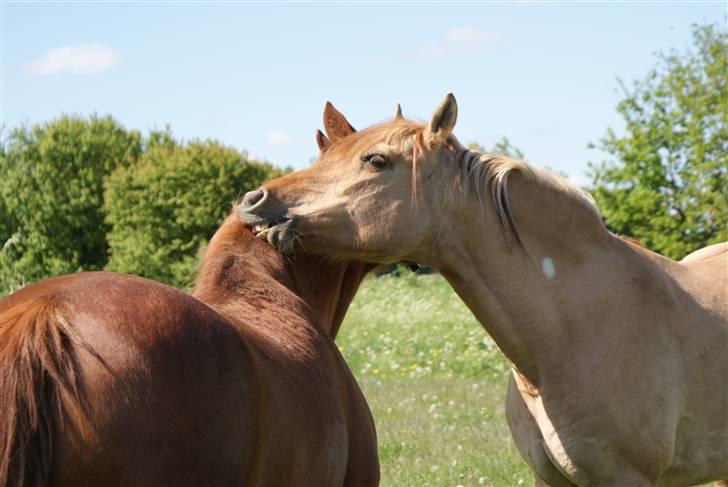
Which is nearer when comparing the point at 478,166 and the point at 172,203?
the point at 478,166

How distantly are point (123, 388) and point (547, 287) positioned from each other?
Result: 2.28m

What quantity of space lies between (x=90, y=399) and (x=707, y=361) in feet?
9.87

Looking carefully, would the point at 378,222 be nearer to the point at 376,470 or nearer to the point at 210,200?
the point at 376,470

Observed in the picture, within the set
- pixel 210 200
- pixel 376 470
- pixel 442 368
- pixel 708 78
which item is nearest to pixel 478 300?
pixel 376 470

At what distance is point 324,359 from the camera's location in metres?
3.62

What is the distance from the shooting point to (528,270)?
13.9 feet

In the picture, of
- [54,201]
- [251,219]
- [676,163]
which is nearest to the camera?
[251,219]

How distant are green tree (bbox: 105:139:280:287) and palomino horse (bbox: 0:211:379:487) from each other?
61.6ft

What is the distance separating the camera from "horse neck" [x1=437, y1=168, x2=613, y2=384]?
13.8 ft

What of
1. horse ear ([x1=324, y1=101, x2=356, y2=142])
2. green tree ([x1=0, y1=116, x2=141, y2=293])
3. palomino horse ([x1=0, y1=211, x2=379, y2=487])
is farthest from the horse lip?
green tree ([x1=0, y1=116, x2=141, y2=293])

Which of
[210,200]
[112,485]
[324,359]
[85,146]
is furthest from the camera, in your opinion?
[85,146]

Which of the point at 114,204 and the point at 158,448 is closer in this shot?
the point at 158,448

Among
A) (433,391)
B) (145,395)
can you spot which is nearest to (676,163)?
(433,391)

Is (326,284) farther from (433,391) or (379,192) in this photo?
(433,391)
